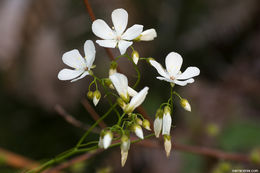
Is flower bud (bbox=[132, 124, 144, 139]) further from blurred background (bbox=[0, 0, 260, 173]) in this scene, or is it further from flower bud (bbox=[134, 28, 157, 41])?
blurred background (bbox=[0, 0, 260, 173])

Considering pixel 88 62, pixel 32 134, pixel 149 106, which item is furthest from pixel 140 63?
pixel 88 62

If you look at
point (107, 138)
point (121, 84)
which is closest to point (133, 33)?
point (121, 84)

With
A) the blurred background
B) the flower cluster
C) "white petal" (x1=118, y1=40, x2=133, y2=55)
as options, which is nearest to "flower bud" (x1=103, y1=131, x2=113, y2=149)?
the flower cluster

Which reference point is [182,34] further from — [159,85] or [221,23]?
[159,85]

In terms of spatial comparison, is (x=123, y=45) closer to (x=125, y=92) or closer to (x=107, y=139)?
(x=125, y=92)

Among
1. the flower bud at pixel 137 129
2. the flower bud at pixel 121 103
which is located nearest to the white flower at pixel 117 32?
the flower bud at pixel 121 103

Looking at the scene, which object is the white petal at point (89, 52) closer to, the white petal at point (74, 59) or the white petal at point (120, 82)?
the white petal at point (74, 59)
